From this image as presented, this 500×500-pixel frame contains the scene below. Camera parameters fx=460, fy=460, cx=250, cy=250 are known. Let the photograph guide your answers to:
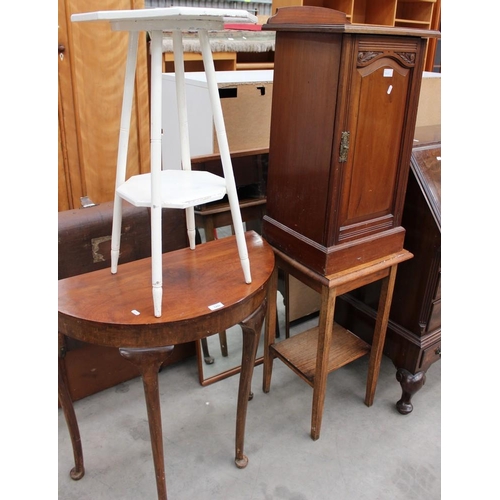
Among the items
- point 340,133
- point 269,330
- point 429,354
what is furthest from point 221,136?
point 429,354

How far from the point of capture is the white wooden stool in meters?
0.99

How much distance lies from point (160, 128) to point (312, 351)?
3.84 ft

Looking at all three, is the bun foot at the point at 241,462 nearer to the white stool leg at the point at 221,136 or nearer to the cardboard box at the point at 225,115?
the white stool leg at the point at 221,136

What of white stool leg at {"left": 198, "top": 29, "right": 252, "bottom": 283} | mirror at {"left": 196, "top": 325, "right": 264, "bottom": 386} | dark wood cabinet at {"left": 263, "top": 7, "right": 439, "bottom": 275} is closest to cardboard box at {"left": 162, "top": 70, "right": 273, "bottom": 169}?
dark wood cabinet at {"left": 263, "top": 7, "right": 439, "bottom": 275}

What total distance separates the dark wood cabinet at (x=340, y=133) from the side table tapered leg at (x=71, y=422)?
0.83 metres

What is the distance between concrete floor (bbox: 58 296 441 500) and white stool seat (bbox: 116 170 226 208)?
100 centimetres

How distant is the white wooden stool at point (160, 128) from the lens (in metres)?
0.99

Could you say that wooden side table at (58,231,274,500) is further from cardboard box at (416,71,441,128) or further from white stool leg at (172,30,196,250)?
cardboard box at (416,71,441,128)

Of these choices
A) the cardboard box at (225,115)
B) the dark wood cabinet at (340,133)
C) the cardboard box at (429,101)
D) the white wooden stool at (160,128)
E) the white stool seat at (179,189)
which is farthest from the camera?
the cardboard box at (429,101)

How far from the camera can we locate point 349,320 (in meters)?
2.12

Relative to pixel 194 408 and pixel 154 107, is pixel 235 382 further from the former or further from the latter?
pixel 154 107

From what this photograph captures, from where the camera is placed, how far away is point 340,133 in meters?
1.32

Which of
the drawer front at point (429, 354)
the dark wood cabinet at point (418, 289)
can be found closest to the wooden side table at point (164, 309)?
the dark wood cabinet at point (418, 289)

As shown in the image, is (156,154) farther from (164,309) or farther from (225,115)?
(225,115)
